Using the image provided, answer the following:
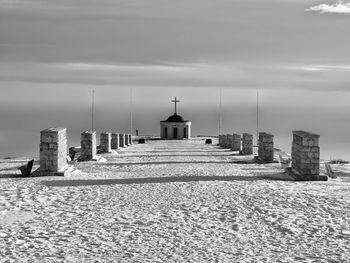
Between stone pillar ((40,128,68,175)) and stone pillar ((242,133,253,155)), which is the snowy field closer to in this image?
stone pillar ((40,128,68,175))

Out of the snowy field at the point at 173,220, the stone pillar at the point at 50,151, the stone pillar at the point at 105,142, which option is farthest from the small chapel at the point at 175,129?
the snowy field at the point at 173,220

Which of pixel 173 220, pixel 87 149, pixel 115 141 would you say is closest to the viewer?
pixel 173 220

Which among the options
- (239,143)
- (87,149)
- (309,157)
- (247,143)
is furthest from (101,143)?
(309,157)

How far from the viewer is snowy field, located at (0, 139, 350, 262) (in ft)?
26.6

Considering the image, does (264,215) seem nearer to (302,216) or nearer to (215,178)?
(302,216)

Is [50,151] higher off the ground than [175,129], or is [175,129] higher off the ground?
[175,129]

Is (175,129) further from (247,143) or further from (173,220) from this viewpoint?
(173,220)

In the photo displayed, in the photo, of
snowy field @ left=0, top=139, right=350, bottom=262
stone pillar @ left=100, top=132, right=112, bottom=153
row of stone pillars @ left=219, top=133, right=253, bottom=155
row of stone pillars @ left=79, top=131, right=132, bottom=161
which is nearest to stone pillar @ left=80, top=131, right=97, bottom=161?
row of stone pillars @ left=79, top=131, right=132, bottom=161

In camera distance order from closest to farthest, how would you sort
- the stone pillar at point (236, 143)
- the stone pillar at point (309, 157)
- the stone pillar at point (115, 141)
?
the stone pillar at point (309, 157) → the stone pillar at point (236, 143) → the stone pillar at point (115, 141)

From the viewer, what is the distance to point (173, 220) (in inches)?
405

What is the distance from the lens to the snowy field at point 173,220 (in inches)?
319

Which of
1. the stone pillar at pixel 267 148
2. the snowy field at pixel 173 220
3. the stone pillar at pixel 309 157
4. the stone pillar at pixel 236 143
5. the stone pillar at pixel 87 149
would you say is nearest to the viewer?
the snowy field at pixel 173 220

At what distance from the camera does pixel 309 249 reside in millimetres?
8328

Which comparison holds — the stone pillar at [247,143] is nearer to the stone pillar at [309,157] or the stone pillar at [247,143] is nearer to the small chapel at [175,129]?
the stone pillar at [309,157]
